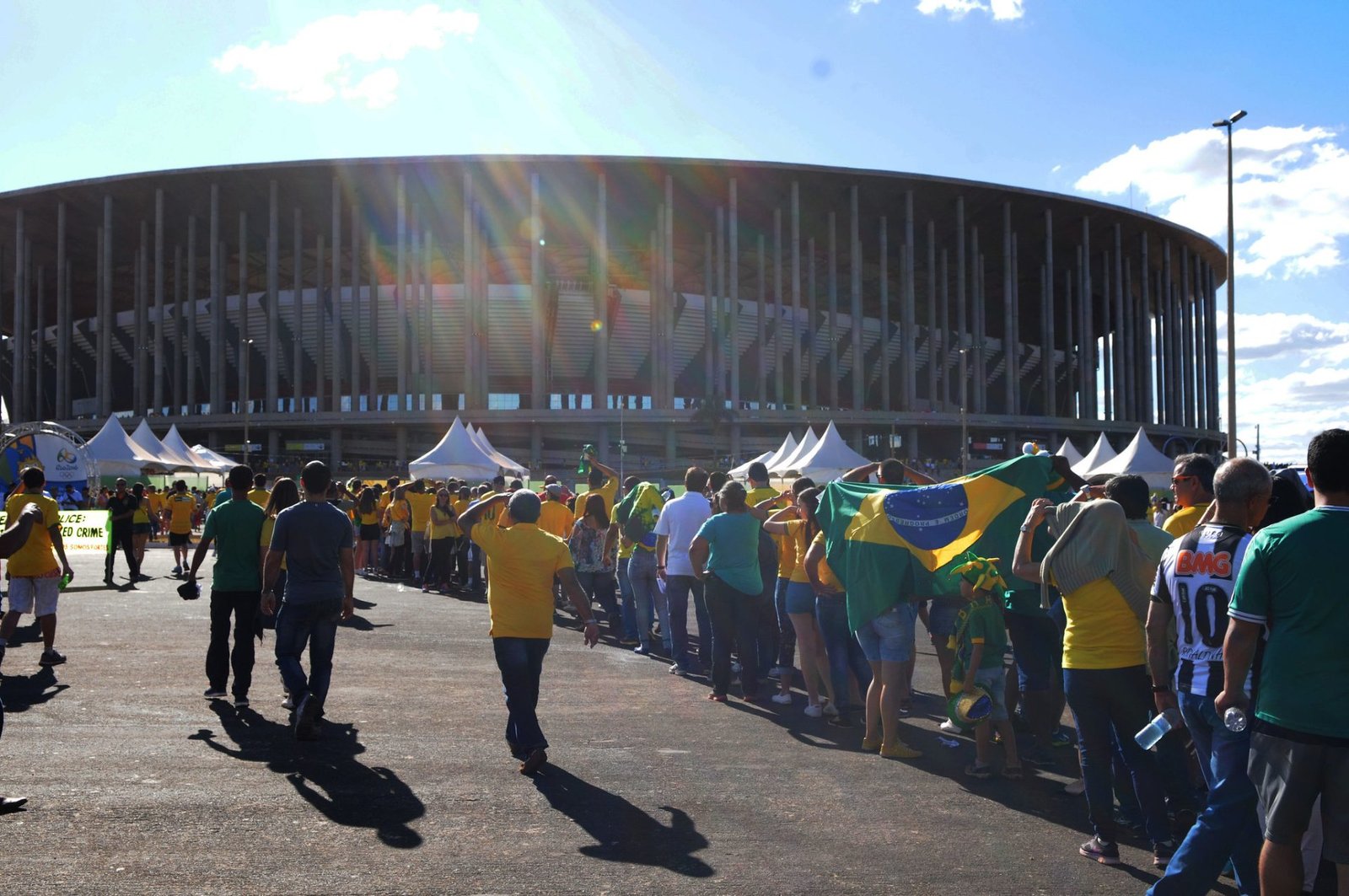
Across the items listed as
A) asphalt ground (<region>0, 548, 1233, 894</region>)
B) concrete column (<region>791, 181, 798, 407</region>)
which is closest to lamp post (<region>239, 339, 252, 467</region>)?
concrete column (<region>791, 181, 798, 407</region>)

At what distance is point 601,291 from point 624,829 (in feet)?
187

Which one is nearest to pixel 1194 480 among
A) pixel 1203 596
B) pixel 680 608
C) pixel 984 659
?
pixel 1203 596

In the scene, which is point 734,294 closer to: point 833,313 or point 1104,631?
point 833,313

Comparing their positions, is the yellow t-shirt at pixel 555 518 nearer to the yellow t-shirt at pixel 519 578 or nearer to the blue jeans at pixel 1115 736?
the yellow t-shirt at pixel 519 578


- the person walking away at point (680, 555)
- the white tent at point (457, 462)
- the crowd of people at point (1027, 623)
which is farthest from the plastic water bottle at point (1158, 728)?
the white tent at point (457, 462)

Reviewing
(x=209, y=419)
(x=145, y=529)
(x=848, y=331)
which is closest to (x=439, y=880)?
(x=145, y=529)

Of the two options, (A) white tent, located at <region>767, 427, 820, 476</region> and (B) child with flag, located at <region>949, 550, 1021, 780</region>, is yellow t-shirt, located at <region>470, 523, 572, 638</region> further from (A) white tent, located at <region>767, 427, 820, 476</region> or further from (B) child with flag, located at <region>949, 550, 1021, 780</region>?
(A) white tent, located at <region>767, 427, 820, 476</region>

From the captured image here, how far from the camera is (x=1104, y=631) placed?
529 cm

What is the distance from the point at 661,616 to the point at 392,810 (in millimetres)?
6277

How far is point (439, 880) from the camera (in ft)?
15.5

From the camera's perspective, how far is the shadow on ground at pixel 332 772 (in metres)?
5.67

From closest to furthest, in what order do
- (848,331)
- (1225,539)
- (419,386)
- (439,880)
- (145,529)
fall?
1. (1225,539)
2. (439,880)
3. (145,529)
4. (419,386)
5. (848,331)

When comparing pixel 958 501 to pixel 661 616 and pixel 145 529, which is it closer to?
pixel 661 616

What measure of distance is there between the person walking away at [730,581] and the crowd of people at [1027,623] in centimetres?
2
